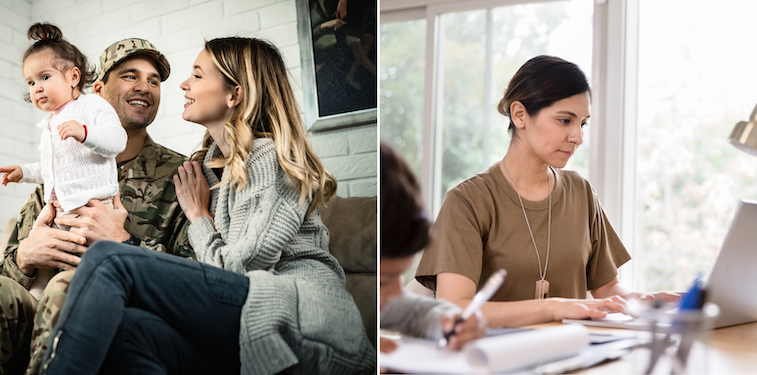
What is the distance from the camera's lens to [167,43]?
1.14m

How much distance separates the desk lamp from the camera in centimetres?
72

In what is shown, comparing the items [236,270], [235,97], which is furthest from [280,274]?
[235,97]

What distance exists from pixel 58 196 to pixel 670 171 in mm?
1581

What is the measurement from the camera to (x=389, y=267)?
1.04 metres

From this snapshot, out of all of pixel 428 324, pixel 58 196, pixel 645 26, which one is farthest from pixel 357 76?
pixel 645 26

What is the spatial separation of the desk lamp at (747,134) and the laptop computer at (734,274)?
0.15 m

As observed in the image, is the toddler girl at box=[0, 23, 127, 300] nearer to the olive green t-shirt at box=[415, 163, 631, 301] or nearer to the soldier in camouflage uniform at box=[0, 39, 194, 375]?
the soldier in camouflage uniform at box=[0, 39, 194, 375]

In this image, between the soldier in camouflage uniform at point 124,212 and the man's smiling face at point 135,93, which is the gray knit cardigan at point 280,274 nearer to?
the soldier in camouflage uniform at point 124,212

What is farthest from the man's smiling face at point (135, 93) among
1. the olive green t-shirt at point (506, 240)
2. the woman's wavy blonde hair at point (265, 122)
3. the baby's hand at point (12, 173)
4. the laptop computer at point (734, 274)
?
the laptop computer at point (734, 274)

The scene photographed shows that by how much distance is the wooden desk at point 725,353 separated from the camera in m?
0.64

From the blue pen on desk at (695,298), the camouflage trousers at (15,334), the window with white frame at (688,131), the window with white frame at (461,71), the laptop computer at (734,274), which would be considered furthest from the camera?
the window with white frame at (688,131)

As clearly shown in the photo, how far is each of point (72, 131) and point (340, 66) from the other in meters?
0.57

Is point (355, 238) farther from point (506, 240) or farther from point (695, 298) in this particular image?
point (695, 298)

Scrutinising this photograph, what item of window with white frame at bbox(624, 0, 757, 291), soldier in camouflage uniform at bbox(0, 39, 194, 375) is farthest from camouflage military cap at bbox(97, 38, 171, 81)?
window with white frame at bbox(624, 0, 757, 291)
